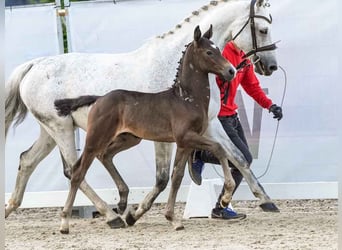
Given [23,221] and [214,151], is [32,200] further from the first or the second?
[214,151]

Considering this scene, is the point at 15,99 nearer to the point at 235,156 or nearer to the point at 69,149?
the point at 69,149

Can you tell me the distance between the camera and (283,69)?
23.4ft

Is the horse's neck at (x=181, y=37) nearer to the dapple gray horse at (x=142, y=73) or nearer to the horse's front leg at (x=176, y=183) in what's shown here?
the dapple gray horse at (x=142, y=73)

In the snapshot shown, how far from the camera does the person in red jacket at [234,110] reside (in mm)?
6324

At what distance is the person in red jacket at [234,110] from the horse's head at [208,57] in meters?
0.67

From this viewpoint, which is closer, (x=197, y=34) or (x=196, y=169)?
(x=197, y=34)

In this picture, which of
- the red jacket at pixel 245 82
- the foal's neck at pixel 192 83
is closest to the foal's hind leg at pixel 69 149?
the foal's neck at pixel 192 83

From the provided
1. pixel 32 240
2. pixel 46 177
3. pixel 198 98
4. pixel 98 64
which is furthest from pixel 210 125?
pixel 46 177

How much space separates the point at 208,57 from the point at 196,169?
123 cm

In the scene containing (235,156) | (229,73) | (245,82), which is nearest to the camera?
(229,73)

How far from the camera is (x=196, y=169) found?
21.1 feet

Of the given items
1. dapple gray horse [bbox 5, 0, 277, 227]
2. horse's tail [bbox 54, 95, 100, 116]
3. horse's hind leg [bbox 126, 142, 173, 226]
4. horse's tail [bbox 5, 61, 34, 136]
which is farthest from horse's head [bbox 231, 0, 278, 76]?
horse's tail [bbox 5, 61, 34, 136]

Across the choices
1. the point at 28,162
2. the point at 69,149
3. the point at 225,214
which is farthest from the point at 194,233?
the point at 28,162

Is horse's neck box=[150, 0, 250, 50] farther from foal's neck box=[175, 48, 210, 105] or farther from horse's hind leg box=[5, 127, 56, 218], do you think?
horse's hind leg box=[5, 127, 56, 218]
